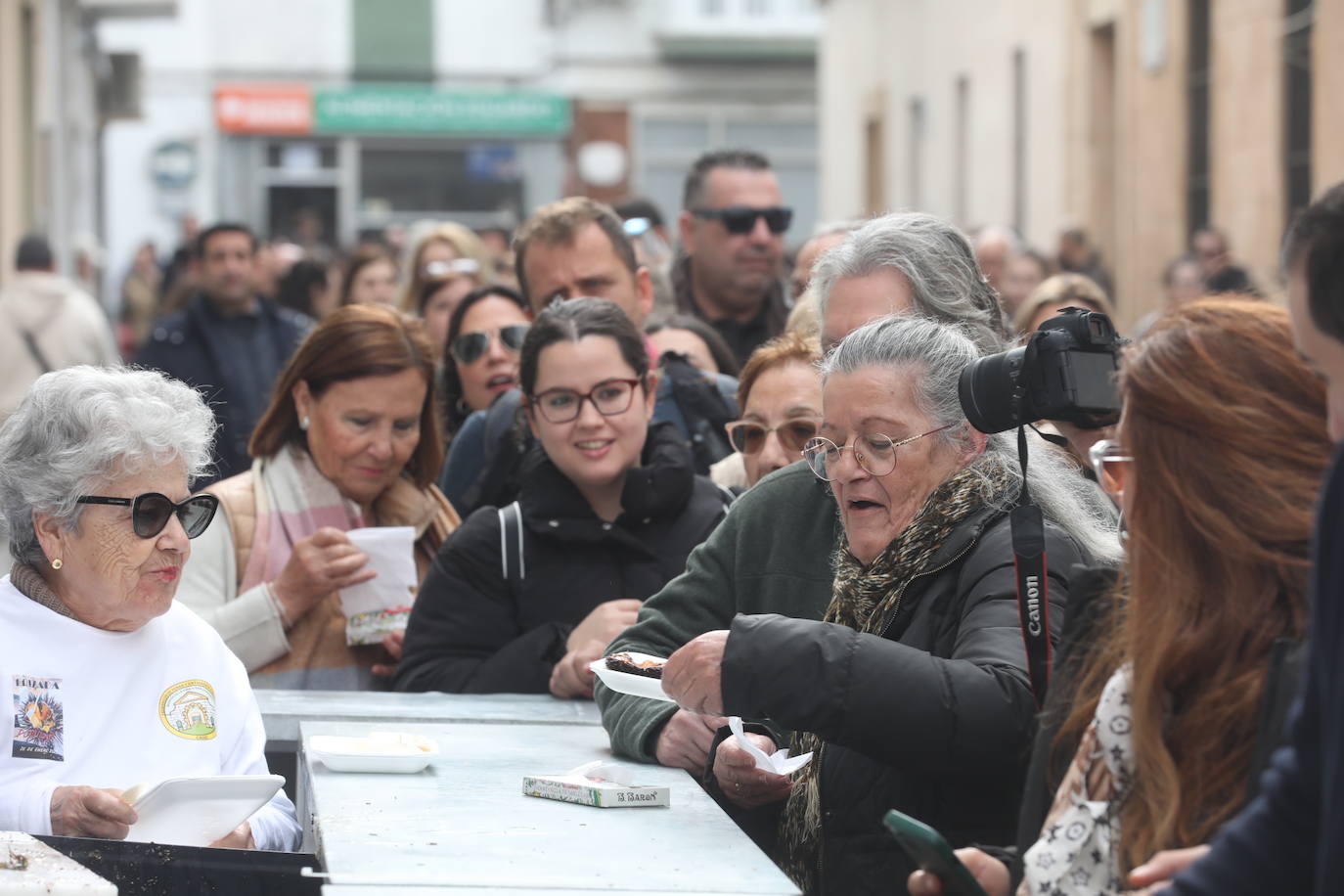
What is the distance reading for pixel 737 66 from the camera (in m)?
39.3

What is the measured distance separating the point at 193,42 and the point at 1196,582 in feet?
120

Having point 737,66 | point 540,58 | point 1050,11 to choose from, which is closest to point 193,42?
point 540,58

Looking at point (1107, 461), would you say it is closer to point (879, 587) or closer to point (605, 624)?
point (879, 587)

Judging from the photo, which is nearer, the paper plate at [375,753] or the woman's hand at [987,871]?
the woman's hand at [987,871]

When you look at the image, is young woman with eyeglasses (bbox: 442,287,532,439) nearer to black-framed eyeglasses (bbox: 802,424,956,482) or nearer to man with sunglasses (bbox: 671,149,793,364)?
man with sunglasses (bbox: 671,149,793,364)

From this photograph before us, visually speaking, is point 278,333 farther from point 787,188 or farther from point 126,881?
point 787,188

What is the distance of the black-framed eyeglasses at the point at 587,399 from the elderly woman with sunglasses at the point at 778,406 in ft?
1.10

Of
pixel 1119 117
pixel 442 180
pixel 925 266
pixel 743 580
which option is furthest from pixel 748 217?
pixel 442 180

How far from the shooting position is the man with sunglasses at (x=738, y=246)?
7.77 meters

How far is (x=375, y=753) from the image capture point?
149 inches

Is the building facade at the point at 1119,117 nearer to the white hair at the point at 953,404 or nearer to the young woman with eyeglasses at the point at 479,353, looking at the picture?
the young woman with eyeglasses at the point at 479,353

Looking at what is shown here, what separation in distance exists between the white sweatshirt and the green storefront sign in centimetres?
3433

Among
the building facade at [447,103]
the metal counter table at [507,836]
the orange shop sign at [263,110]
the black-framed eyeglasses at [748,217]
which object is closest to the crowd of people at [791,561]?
the metal counter table at [507,836]

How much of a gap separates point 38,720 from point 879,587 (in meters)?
1.59
